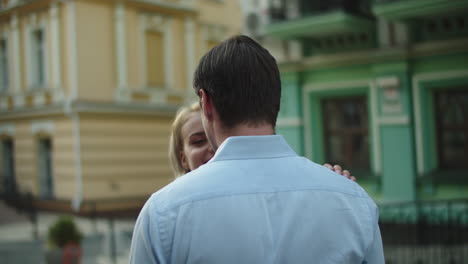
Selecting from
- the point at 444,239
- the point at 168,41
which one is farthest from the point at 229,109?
the point at 168,41

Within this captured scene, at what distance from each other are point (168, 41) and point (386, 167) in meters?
11.6

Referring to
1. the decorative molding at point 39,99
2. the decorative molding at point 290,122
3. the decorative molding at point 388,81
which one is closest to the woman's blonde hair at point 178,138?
the decorative molding at point 388,81

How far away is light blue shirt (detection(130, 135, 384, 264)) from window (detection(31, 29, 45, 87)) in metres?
19.1

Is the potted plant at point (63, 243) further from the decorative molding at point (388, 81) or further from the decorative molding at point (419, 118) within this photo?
the decorative molding at point (419, 118)

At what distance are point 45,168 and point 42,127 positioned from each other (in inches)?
61.8

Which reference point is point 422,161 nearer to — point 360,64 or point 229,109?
point 360,64

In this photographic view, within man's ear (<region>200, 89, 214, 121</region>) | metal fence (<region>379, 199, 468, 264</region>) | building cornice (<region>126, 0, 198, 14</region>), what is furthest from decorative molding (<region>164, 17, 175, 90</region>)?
man's ear (<region>200, 89, 214, 121</region>)

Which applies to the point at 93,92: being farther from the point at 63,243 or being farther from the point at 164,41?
the point at 63,243

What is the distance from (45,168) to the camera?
19.2 meters

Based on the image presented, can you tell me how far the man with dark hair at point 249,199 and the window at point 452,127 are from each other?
9019 millimetres

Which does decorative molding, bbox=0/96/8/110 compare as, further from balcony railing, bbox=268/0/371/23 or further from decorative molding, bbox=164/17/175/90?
balcony railing, bbox=268/0/371/23

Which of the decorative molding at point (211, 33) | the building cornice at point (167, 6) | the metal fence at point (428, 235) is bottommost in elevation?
the metal fence at point (428, 235)

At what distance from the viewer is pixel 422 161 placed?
10.1 metres

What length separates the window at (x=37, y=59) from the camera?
19328mm
